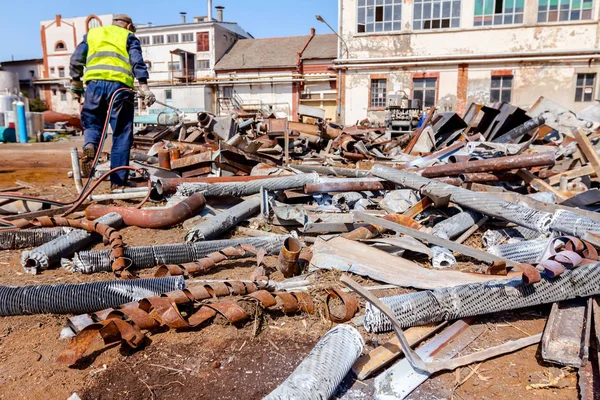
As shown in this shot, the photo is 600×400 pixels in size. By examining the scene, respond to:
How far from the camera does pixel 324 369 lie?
64.6 inches

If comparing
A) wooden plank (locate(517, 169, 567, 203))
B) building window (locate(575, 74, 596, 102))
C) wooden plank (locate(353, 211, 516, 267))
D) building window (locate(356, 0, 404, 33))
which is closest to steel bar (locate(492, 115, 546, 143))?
Result: wooden plank (locate(517, 169, 567, 203))

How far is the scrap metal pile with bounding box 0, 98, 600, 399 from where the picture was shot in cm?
187

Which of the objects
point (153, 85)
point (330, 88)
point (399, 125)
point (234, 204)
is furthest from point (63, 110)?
point (234, 204)

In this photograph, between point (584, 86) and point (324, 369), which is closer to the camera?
point (324, 369)

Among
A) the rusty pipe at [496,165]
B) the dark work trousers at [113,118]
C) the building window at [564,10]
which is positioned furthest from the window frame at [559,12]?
the dark work trousers at [113,118]

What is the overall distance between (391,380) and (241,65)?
3232 cm

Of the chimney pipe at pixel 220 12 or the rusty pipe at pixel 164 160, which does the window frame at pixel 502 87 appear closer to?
the rusty pipe at pixel 164 160

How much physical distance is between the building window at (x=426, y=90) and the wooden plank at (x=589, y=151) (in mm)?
16156

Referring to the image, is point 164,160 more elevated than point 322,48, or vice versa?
point 322,48

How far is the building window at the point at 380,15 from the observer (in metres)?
20.5

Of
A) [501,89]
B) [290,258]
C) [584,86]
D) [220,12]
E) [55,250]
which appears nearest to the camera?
[290,258]

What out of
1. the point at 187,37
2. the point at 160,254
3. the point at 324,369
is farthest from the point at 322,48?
the point at 324,369

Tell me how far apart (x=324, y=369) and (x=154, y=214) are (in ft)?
8.22

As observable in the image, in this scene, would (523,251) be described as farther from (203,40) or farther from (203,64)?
(203,40)
